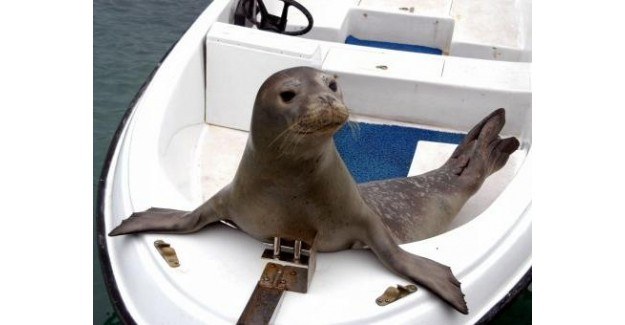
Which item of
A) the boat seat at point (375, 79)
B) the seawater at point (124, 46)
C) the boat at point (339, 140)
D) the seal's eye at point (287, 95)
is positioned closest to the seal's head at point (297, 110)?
the seal's eye at point (287, 95)

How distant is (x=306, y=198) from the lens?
2219 millimetres

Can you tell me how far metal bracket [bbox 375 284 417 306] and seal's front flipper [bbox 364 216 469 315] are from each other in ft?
0.10

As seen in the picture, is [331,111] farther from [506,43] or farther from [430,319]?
[506,43]

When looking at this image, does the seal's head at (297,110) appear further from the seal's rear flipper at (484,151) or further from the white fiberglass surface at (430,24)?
the white fiberglass surface at (430,24)

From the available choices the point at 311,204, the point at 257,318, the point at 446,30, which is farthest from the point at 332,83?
the point at 446,30

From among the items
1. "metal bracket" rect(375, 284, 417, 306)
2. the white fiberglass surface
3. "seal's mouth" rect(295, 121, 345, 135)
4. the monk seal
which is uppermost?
"seal's mouth" rect(295, 121, 345, 135)

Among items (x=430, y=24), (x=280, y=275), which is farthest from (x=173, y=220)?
(x=430, y=24)

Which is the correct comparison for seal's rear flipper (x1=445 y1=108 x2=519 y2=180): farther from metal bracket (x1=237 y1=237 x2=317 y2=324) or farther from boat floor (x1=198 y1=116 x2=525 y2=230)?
metal bracket (x1=237 y1=237 x2=317 y2=324)

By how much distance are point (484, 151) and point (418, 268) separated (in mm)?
1176

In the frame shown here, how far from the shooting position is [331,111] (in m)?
1.89

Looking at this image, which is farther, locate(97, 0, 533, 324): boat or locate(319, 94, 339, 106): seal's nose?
locate(97, 0, 533, 324): boat

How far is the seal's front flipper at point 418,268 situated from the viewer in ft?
7.70

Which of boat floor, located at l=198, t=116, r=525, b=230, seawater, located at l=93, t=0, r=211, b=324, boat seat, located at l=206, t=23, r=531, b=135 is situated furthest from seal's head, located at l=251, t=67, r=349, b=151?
seawater, located at l=93, t=0, r=211, b=324

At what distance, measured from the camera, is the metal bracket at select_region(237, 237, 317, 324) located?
7.27ft
